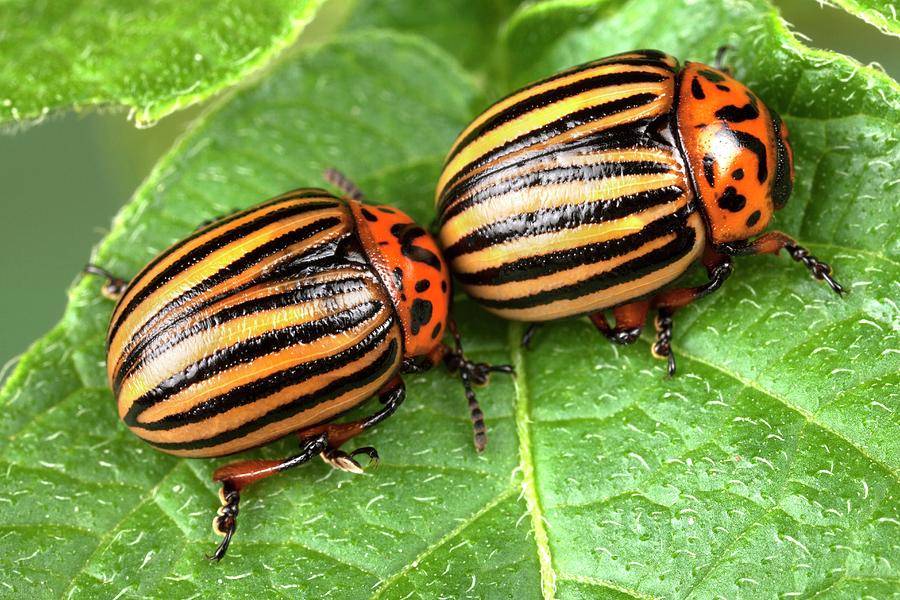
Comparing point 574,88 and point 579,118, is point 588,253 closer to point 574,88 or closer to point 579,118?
point 579,118

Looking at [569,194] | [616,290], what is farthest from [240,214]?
[616,290]

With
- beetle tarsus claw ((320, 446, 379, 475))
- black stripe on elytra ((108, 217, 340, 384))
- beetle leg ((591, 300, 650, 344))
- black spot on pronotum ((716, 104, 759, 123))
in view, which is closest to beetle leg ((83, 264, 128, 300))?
black stripe on elytra ((108, 217, 340, 384))

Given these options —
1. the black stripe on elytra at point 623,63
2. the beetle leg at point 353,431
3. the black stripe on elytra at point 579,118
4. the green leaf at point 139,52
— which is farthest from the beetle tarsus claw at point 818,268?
the green leaf at point 139,52

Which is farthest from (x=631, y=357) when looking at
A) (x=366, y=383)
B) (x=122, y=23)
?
(x=122, y=23)

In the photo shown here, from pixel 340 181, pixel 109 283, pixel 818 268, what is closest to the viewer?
pixel 818 268

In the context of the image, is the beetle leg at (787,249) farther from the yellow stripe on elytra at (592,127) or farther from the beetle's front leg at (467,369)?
the beetle's front leg at (467,369)

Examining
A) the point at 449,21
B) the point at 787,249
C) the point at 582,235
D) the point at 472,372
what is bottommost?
the point at 472,372
